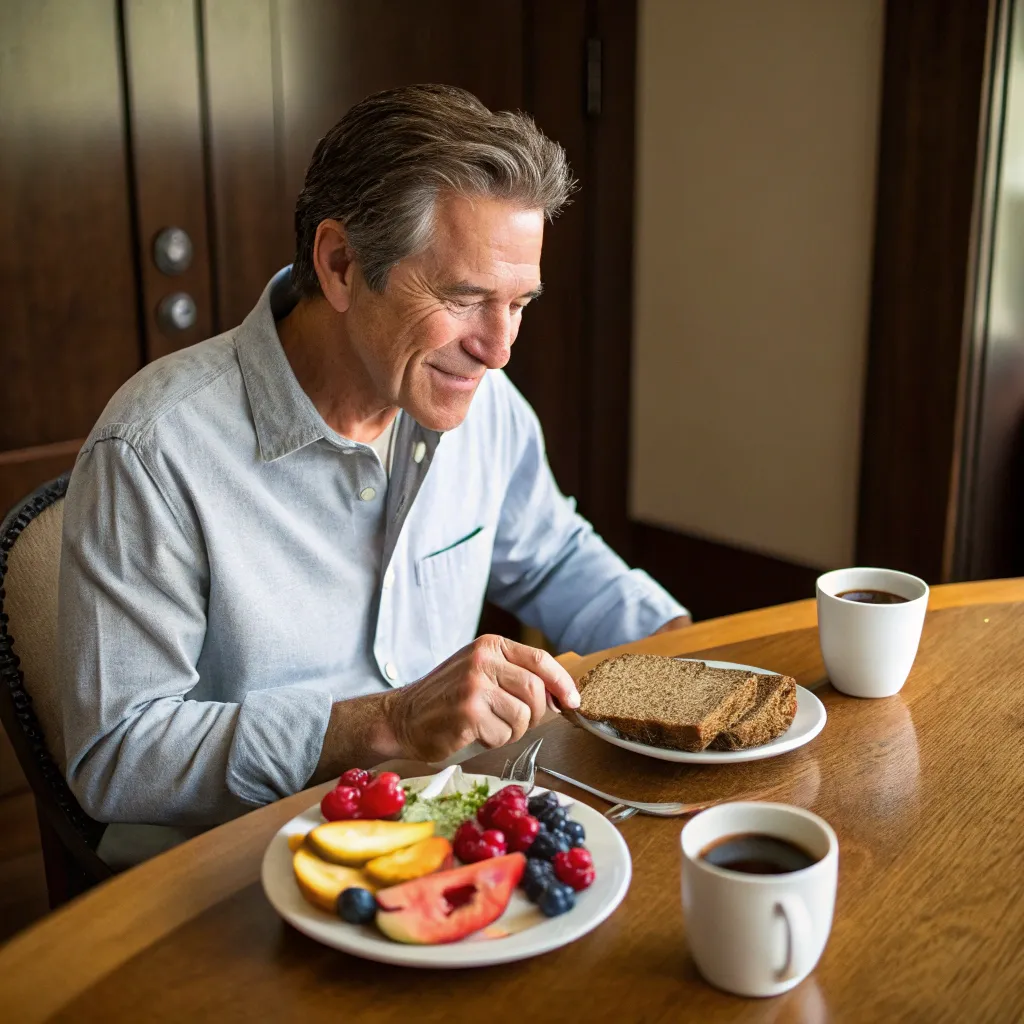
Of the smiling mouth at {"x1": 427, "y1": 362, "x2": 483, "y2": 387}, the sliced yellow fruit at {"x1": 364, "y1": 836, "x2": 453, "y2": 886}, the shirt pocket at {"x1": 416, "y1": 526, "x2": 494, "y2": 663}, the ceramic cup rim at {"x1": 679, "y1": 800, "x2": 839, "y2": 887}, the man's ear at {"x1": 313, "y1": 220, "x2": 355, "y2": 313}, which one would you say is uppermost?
the man's ear at {"x1": 313, "y1": 220, "x2": 355, "y2": 313}

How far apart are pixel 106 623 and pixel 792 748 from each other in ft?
2.24

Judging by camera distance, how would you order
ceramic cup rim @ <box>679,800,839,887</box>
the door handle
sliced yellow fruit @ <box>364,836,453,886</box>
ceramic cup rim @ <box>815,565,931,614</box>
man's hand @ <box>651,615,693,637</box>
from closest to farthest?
ceramic cup rim @ <box>679,800,839,887</box>
sliced yellow fruit @ <box>364,836,453,886</box>
ceramic cup rim @ <box>815,565,931,614</box>
man's hand @ <box>651,615,693,637</box>
the door handle

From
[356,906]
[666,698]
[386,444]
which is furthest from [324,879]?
[386,444]

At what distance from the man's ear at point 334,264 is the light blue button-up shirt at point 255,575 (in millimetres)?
89

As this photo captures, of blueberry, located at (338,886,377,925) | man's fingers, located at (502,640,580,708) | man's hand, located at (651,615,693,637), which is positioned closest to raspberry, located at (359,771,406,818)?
blueberry, located at (338,886,377,925)

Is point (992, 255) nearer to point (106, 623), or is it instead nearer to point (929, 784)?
point (929, 784)

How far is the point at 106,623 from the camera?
125cm

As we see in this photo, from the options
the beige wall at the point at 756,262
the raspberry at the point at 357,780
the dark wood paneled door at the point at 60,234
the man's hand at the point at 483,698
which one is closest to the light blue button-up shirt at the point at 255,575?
the man's hand at the point at 483,698

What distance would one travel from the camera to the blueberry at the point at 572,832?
3.11 ft

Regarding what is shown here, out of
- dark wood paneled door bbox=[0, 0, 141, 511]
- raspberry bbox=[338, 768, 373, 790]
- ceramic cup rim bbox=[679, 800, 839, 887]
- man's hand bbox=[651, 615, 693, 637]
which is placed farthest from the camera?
dark wood paneled door bbox=[0, 0, 141, 511]

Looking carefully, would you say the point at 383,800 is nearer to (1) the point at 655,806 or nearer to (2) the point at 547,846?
(2) the point at 547,846

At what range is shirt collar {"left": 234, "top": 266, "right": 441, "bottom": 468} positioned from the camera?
1.41 meters

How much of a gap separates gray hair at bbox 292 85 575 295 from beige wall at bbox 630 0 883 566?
1867 mm

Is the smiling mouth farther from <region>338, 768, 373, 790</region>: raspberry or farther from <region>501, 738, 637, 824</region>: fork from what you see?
<region>338, 768, 373, 790</region>: raspberry
